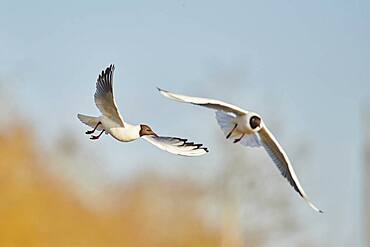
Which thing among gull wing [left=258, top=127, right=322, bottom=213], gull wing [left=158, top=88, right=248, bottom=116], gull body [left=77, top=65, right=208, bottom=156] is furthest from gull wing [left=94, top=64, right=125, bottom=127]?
gull wing [left=258, top=127, right=322, bottom=213]

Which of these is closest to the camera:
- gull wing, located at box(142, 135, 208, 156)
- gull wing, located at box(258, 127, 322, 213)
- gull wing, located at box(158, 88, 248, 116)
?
gull wing, located at box(158, 88, 248, 116)

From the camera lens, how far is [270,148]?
83.4 inches

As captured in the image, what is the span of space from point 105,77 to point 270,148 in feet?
1.28

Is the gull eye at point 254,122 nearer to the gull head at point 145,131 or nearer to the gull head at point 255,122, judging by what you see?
the gull head at point 255,122

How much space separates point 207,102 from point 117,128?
190mm

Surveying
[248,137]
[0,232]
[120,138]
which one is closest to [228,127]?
[248,137]

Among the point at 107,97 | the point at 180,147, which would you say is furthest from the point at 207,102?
the point at 107,97

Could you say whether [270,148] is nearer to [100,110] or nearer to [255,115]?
[255,115]

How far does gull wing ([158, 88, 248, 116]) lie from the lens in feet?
5.70

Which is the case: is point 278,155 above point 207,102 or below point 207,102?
below

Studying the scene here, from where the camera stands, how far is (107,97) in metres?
1.96

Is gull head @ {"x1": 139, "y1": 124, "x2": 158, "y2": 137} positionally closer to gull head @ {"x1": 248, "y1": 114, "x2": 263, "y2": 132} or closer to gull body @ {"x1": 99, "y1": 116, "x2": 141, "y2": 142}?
gull body @ {"x1": 99, "y1": 116, "x2": 141, "y2": 142}

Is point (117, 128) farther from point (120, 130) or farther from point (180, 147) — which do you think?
point (180, 147)

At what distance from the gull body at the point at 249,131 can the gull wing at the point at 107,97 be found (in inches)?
7.2
